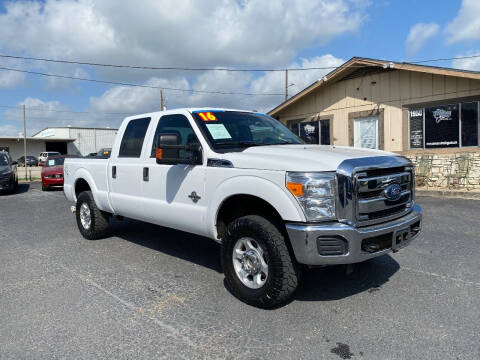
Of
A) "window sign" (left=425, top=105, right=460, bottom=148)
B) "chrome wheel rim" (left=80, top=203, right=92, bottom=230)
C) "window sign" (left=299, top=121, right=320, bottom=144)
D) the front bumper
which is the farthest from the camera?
"window sign" (left=299, top=121, right=320, bottom=144)

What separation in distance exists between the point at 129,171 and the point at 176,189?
112cm

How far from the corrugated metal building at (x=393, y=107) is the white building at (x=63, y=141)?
Answer: 3892cm

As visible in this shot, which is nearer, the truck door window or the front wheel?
the front wheel

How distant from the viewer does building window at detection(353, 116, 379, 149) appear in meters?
13.7

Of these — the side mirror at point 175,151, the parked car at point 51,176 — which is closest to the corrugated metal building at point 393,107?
A: the parked car at point 51,176

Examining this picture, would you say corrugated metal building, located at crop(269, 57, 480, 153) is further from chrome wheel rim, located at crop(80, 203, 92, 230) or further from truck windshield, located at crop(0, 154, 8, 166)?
truck windshield, located at crop(0, 154, 8, 166)

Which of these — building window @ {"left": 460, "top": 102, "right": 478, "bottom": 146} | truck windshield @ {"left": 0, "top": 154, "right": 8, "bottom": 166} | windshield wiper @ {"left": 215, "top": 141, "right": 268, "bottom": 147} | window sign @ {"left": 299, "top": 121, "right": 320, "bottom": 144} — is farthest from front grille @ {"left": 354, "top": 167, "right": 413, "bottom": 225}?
truck windshield @ {"left": 0, "top": 154, "right": 8, "bottom": 166}

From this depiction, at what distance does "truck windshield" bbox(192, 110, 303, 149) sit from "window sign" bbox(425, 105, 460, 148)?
9020 millimetres

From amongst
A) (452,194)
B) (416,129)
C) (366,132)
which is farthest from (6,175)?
(452,194)

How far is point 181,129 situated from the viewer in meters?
4.50

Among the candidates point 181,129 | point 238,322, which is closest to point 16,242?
point 181,129

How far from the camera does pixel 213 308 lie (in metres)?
3.53

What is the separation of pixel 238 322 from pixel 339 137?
12.4m

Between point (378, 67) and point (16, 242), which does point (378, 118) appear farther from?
point (16, 242)
